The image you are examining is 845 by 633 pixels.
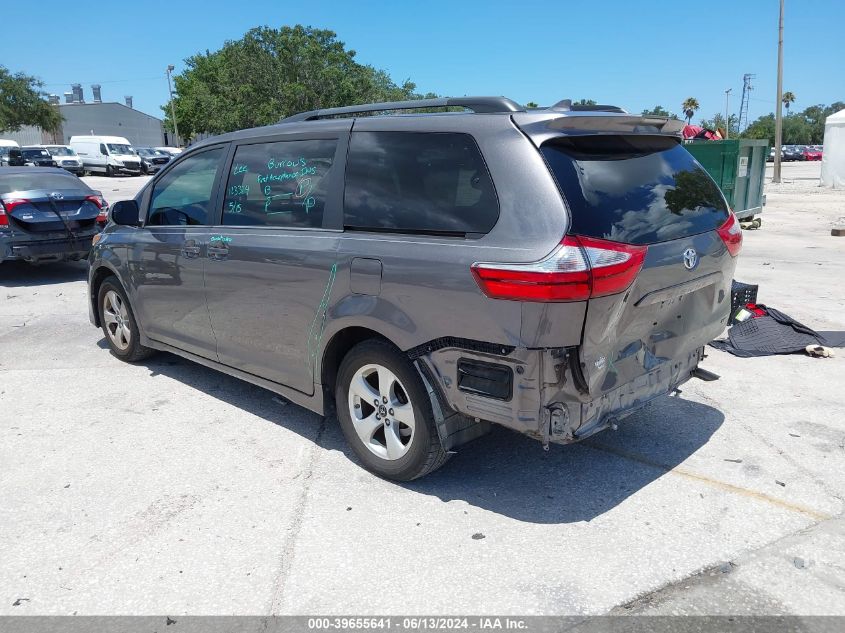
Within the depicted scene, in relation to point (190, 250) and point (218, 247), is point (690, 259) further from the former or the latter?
point (190, 250)

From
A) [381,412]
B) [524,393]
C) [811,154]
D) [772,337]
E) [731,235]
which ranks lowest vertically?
[772,337]

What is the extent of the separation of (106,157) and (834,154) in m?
37.3

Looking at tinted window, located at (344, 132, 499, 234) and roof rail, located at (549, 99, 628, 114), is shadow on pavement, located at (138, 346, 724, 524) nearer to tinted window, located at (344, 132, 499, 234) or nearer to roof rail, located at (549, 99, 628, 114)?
tinted window, located at (344, 132, 499, 234)

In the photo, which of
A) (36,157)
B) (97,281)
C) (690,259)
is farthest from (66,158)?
(690,259)

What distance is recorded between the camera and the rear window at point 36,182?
948 cm

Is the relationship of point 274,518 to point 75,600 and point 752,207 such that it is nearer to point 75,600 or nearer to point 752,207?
point 75,600

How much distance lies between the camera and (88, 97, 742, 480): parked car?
2.97 metres

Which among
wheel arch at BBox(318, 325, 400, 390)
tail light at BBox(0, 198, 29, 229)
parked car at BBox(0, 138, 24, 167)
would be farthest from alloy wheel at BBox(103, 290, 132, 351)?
parked car at BBox(0, 138, 24, 167)

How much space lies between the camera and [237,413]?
482 cm

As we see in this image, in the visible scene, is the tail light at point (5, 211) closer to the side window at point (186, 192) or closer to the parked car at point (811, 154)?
the side window at point (186, 192)

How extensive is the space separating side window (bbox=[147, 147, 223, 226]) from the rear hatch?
2.61 meters

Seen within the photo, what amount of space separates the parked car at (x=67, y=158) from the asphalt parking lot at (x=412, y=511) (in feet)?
119

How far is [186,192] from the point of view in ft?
16.5

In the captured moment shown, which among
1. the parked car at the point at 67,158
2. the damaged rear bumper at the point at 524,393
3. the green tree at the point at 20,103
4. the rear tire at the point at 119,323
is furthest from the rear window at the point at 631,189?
the green tree at the point at 20,103
